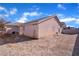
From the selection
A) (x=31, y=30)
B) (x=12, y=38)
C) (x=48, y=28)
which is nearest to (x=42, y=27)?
(x=48, y=28)

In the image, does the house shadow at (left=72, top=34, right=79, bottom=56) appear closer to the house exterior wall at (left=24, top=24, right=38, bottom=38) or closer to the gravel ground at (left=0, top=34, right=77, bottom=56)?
the gravel ground at (left=0, top=34, right=77, bottom=56)

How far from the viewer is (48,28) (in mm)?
11039

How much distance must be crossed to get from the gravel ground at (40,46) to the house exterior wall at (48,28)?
9 centimetres

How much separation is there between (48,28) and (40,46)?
0.36 meters

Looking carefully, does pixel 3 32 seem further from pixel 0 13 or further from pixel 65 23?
pixel 65 23

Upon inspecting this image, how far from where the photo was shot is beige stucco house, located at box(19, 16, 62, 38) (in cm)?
1100

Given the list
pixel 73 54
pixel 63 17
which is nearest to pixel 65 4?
pixel 63 17

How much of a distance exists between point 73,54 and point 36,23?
86cm

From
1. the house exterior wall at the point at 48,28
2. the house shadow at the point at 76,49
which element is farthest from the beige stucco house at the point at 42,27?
the house shadow at the point at 76,49

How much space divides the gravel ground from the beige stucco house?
0.09 meters

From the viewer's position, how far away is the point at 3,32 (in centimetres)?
1105

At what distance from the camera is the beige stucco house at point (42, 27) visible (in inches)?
433

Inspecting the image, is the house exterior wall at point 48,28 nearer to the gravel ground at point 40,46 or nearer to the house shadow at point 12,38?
the gravel ground at point 40,46

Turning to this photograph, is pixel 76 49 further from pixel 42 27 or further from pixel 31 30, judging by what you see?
pixel 31 30
